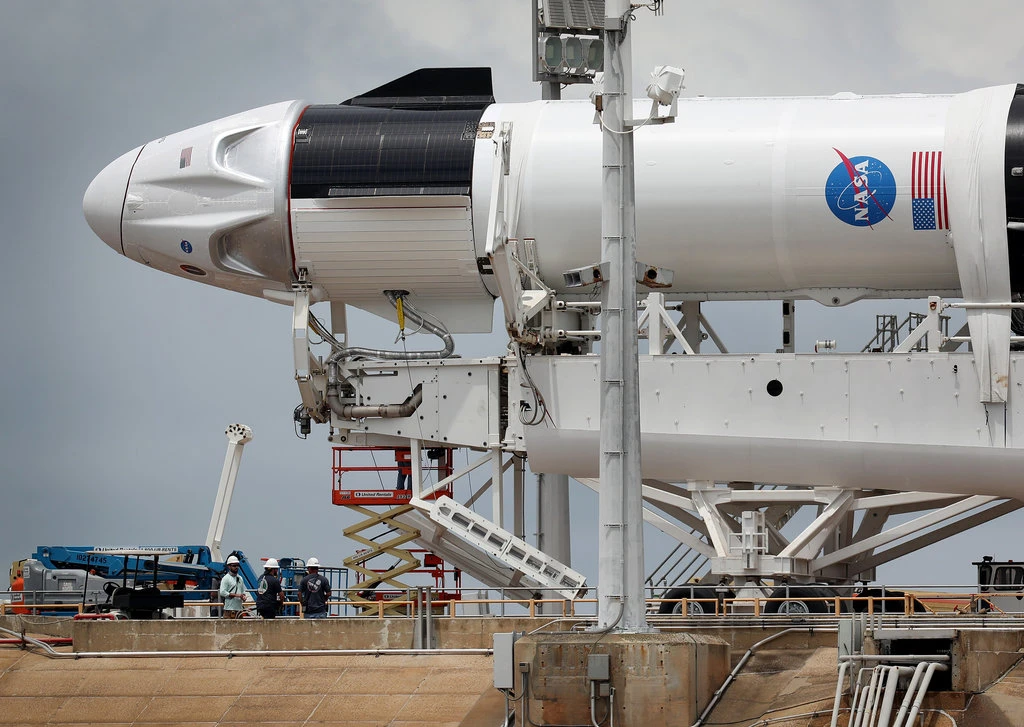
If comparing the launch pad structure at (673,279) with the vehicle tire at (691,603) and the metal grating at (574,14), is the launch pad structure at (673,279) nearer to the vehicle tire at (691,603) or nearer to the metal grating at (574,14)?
the vehicle tire at (691,603)

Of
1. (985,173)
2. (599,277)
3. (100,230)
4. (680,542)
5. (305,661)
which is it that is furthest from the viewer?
(100,230)

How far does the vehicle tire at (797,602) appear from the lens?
30.1 meters

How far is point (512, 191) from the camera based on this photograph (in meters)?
33.0

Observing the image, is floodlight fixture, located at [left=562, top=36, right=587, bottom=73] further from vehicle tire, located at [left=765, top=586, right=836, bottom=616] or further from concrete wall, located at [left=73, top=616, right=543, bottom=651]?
concrete wall, located at [left=73, top=616, right=543, bottom=651]

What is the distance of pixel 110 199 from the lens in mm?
35688

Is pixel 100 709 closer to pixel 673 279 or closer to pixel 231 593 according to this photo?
pixel 231 593

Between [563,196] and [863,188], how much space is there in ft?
19.3

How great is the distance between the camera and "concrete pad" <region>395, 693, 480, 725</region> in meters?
25.9

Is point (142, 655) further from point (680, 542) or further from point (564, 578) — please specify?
point (680, 542)

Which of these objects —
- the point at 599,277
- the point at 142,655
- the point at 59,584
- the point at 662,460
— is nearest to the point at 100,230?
the point at 59,584

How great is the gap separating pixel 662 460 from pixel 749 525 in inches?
84.0

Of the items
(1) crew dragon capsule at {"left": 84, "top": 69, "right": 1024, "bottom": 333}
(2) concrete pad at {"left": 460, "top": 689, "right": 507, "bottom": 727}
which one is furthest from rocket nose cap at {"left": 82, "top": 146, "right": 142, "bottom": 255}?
(2) concrete pad at {"left": 460, "top": 689, "right": 507, "bottom": 727}

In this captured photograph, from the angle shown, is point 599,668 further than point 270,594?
No

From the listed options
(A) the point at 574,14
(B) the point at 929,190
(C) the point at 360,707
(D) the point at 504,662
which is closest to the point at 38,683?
(C) the point at 360,707
